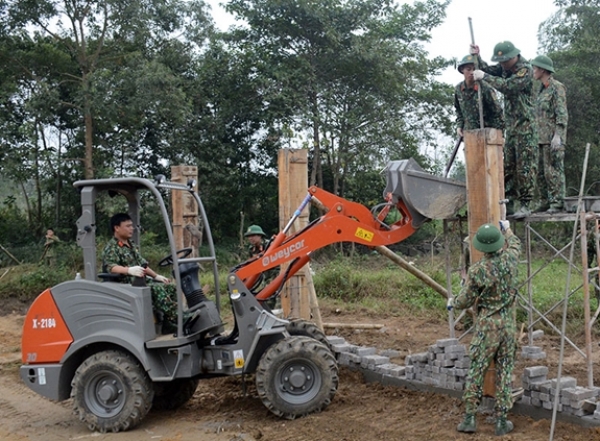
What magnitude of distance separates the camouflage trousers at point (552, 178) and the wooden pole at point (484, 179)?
1.63 meters

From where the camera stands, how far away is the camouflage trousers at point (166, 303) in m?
7.13

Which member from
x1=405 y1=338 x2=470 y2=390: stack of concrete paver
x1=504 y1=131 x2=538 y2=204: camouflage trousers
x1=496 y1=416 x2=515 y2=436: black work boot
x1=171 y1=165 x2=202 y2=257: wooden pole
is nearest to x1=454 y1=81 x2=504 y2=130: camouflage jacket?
x1=504 y1=131 x2=538 y2=204: camouflage trousers

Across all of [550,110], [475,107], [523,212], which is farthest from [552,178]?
[475,107]

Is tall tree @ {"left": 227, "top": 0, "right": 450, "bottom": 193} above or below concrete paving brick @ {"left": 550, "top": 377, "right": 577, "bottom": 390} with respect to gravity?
above

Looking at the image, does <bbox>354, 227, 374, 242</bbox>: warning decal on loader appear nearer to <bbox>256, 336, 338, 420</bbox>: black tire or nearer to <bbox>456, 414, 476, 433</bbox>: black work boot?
<bbox>256, 336, 338, 420</bbox>: black tire

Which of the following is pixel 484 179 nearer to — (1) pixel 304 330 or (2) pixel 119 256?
(1) pixel 304 330

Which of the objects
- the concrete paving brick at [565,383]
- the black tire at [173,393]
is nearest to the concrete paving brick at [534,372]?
the concrete paving brick at [565,383]

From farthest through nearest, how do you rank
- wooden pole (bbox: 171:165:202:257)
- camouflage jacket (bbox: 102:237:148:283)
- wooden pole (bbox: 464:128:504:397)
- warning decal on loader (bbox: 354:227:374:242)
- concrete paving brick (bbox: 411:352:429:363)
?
1. wooden pole (bbox: 171:165:202:257)
2. concrete paving brick (bbox: 411:352:429:363)
3. camouflage jacket (bbox: 102:237:148:283)
4. warning decal on loader (bbox: 354:227:374:242)
5. wooden pole (bbox: 464:128:504:397)

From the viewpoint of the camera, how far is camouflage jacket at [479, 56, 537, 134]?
7.71 meters

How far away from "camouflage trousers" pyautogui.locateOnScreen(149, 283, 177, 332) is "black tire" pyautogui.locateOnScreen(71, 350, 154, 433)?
550 mm

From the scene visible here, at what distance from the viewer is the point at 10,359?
37.9ft

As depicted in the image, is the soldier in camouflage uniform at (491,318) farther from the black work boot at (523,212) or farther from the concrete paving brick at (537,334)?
the concrete paving brick at (537,334)

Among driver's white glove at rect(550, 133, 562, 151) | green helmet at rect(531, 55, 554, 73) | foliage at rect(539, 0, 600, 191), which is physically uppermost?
foliage at rect(539, 0, 600, 191)

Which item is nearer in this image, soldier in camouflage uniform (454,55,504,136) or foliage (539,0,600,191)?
soldier in camouflage uniform (454,55,504,136)
